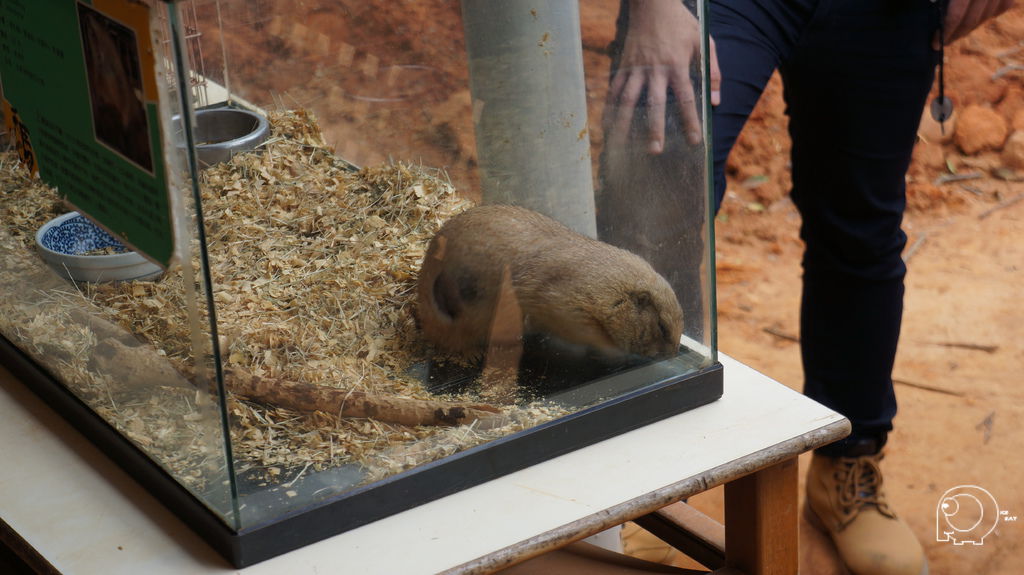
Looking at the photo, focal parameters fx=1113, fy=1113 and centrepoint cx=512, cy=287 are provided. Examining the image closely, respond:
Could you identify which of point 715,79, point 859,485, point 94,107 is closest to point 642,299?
point 715,79

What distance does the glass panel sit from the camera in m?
0.98

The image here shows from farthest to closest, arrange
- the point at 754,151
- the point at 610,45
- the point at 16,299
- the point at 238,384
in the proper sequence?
the point at 754,151, the point at 16,299, the point at 610,45, the point at 238,384

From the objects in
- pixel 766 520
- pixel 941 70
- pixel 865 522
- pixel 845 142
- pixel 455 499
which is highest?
pixel 941 70

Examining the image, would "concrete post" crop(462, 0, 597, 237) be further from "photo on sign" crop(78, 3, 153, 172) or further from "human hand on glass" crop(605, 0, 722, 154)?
"photo on sign" crop(78, 3, 153, 172)

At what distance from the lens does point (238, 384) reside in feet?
3.69

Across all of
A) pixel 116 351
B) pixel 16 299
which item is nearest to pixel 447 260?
pixel 116 351

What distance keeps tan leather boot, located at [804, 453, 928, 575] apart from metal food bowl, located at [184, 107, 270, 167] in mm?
1592

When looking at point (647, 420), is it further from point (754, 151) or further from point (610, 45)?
point (754, 151)

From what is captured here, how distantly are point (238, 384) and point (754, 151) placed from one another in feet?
13.1

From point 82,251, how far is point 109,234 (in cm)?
19

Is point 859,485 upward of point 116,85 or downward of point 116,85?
downward

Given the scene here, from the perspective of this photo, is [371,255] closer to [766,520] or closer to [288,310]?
[288,310]

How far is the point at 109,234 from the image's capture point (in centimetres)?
118

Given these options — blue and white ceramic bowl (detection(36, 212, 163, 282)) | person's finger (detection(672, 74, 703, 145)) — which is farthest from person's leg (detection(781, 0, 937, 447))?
blue and white ceramic bowl (detection(36, 212, 163, 282))
